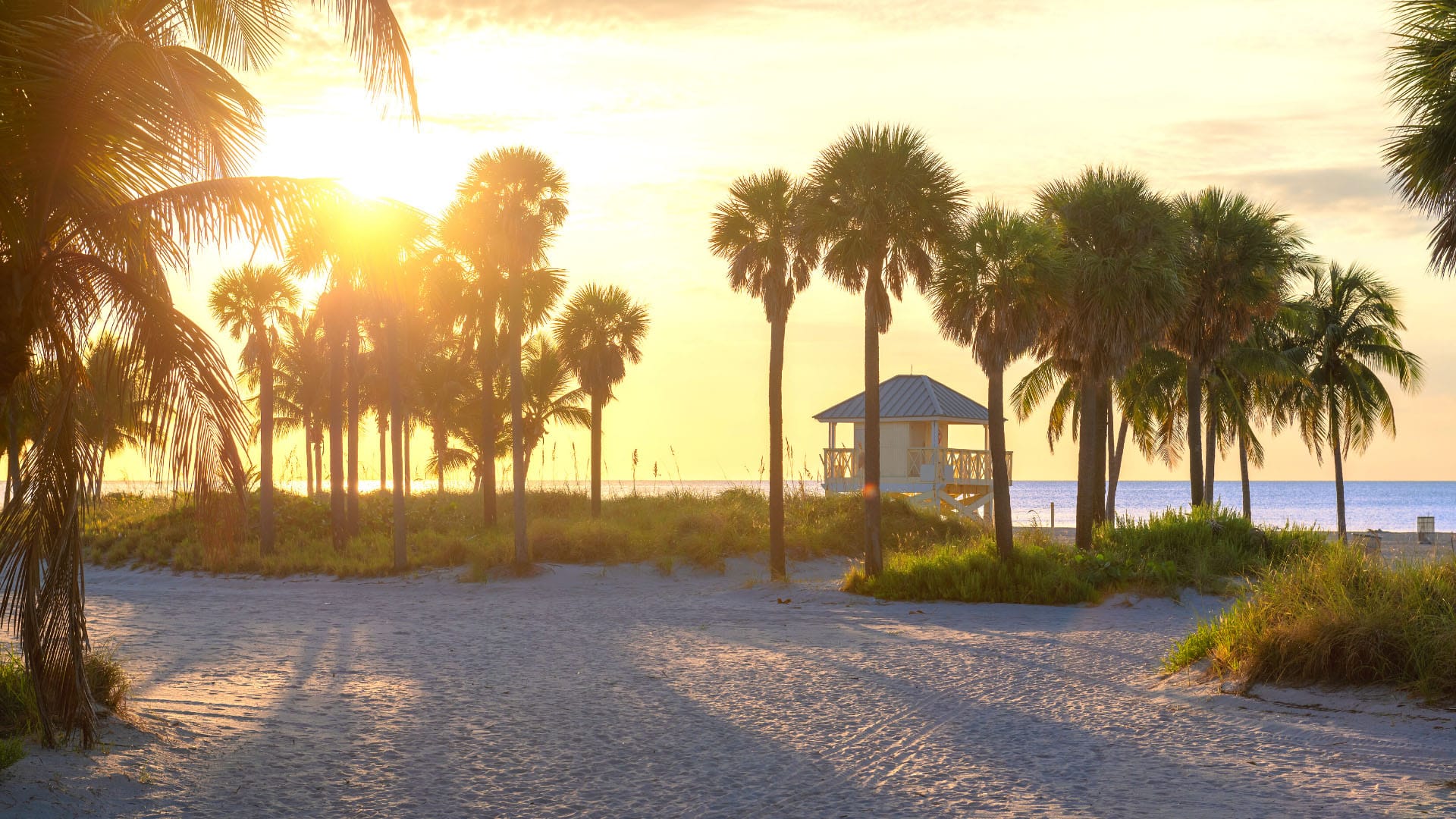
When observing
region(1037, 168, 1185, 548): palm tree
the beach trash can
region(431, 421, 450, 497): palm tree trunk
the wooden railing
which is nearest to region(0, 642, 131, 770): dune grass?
region(1037, 168, 1185, 548): palm tree

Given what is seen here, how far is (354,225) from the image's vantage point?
308 inches

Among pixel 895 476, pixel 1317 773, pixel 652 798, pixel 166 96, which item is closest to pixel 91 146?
pixel 166 96

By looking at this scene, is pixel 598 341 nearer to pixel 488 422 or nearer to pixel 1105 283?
pixel 488 422

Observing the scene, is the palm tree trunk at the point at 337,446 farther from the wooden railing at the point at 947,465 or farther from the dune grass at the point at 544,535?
the wooden railing at the point at 947,465

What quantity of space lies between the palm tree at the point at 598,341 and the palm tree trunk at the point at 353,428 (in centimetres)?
787

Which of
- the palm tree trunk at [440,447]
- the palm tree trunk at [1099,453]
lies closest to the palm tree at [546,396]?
the palm tree trunk at [440,447]

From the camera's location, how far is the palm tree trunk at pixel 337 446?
29.3 m


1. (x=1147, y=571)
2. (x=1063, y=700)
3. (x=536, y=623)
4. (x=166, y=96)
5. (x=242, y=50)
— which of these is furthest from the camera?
Result: (x=1147, y=571)

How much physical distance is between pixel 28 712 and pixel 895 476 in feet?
109

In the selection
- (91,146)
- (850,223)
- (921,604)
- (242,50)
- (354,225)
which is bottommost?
(921,604)

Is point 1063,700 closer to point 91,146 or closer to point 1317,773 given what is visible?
point 1317,773

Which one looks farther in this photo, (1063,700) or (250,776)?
(1063,700)

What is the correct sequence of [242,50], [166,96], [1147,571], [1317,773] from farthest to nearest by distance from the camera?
[1147,571], [242,50], [1317,773], [166,96]

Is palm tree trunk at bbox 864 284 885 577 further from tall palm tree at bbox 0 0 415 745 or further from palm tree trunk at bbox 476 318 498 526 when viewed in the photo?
tall palm tree at bbox 0 0 415 745
